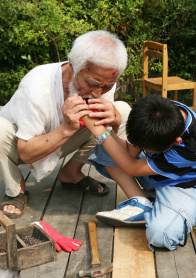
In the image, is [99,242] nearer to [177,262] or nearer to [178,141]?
[177,262]

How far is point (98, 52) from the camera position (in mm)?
2133

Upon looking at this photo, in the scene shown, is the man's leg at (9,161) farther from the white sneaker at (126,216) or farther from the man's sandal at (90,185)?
→ the white sneaker at (126,216)

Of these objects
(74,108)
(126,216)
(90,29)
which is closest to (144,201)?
(126,216)

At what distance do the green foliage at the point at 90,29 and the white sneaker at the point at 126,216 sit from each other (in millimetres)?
3305

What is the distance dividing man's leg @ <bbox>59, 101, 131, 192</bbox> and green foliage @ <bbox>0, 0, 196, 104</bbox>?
2.63m

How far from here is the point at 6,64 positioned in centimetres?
572

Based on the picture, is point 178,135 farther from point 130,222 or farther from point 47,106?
point 47,106

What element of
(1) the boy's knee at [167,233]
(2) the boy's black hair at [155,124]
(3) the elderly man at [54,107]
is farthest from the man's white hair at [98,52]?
(1) the boy's knee at [167,233]

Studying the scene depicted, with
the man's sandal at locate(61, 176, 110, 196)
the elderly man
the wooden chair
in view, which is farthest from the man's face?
the wooden chair

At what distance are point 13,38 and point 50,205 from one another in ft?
10.5

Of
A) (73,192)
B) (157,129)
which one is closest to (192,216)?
(157,129)

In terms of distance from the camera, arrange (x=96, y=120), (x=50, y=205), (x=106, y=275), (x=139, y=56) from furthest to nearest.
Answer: (x=139, y=56) → (x=50, y=205) → (x=96, y=120) → (x=106, y=275)

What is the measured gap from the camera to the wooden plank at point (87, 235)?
2.02m

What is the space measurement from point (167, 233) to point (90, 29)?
3.89m
